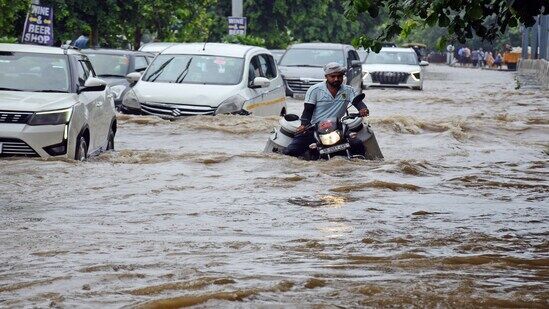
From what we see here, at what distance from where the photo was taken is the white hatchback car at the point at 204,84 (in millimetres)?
20234

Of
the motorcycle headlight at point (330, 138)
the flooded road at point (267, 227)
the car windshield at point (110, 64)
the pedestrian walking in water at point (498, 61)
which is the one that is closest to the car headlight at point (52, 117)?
the flooded road at point (267, 227)

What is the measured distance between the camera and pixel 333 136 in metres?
14.7

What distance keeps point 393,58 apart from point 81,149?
89.1 feet

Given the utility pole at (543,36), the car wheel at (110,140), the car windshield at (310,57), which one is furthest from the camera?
the utility pole at (543,36)

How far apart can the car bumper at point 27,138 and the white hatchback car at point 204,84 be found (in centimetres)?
604

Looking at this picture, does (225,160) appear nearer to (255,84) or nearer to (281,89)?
(255,84)

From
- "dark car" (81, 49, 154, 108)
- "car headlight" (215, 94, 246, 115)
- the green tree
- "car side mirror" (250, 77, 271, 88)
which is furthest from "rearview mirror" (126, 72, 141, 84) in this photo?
the green tree

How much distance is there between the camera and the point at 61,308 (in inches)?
295

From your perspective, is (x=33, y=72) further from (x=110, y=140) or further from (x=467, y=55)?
(x=467, y=55)

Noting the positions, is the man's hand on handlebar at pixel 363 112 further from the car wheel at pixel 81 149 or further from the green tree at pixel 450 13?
the car wheel at pixel 81 149

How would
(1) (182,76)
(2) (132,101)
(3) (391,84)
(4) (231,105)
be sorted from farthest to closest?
(3) (391,84), (1) (182,76), (2) (132,101), (4) (231,105)

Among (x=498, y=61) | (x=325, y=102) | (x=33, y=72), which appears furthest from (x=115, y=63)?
(x=498, y=61)

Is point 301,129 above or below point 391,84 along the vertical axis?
above

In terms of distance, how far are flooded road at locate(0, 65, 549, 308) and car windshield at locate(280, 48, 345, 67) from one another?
14.1 m
